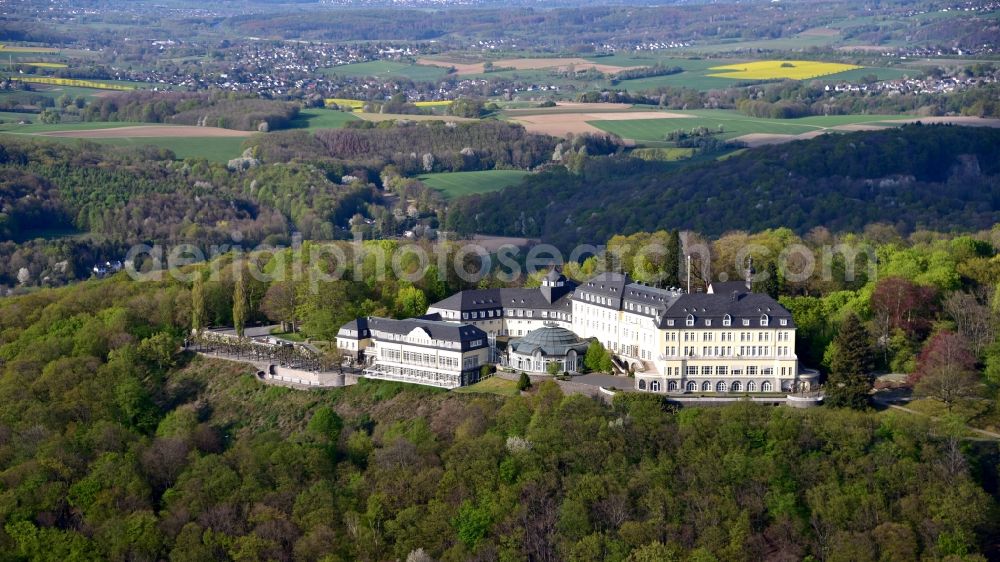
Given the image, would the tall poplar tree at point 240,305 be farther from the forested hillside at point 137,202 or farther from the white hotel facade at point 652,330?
the forested hillside at point 137,202

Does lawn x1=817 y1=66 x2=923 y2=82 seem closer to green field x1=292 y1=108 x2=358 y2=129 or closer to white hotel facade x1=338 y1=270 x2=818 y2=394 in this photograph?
green field x1=292 y1=108 x2=358 y2=129

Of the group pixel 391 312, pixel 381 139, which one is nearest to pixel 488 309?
pixel 391 312

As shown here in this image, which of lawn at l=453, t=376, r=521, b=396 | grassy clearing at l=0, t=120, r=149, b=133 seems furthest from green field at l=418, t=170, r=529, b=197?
lawn at l=453, t=376, r=521, b=396

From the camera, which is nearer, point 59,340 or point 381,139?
point 59,340

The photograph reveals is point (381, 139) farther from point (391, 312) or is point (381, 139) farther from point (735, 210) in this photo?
point (391, 312)

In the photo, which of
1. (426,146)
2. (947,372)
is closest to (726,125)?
(426,146)

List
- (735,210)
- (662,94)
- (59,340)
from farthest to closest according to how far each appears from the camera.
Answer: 1. (662,94)
2. (735,210)
3. (59,340)

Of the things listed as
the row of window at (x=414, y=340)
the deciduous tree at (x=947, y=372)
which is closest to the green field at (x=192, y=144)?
the row of window at (x=414, y=340)
